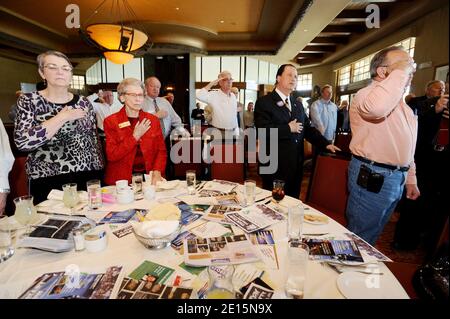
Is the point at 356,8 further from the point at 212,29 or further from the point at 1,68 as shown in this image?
the point at 1,68

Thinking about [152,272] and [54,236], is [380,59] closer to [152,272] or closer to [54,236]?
[152,272]

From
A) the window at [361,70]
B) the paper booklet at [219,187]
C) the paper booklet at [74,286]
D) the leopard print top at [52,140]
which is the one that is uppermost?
the window at [361,70]

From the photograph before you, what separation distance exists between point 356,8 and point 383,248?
19.7 feet

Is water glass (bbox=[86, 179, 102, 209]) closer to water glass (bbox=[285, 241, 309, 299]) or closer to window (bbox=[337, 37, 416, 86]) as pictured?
water glass (bbox=[285, 241, 309, 299])

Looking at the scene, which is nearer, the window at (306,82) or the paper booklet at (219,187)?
the paper booklet at (219,187)

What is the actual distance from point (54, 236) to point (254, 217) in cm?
87

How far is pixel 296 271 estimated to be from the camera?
87 centimetres

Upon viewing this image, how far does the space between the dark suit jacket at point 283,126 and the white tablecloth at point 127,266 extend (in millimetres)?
1407

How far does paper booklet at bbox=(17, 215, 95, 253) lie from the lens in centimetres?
99

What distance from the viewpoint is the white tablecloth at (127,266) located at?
82 cm

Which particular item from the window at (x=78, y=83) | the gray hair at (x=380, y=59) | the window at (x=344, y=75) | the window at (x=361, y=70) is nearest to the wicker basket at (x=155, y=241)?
the gray hair at (x=380, y=59)

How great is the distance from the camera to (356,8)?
6262mm

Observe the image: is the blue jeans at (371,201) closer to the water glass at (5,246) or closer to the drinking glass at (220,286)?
the drinking glass at (220,286)
